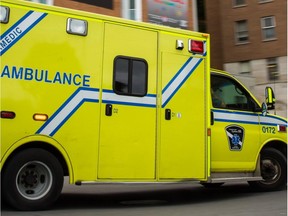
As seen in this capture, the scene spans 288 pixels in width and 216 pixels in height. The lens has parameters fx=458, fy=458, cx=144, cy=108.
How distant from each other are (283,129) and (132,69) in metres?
3.96

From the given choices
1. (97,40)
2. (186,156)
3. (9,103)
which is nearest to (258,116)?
(186,156)

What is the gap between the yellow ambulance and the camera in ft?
21.1

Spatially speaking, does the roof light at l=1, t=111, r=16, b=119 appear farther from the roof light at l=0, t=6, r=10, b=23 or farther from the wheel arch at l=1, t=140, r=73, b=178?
the roof light at l=0, t=6, r=10, b=23

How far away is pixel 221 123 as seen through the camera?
27.5ft

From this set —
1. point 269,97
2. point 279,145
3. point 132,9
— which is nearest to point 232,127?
point 269,97

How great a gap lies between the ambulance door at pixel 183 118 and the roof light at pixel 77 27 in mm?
1455

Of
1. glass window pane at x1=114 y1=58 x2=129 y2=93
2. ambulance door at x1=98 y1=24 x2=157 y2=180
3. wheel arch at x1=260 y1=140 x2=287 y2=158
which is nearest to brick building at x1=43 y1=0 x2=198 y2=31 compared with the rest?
wheel arch at x1=260 y1=140 x2=287 y2=158

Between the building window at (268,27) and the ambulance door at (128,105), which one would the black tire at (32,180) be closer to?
the ambulance door at (128,105)

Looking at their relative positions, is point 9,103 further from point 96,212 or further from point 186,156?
point 186,156

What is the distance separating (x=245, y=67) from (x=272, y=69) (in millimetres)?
2249

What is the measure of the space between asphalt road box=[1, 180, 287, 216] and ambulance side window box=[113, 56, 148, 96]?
60.2 inches

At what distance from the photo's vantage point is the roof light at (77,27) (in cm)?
683

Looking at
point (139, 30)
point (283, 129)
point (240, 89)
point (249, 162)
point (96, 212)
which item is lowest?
point (96, 212)

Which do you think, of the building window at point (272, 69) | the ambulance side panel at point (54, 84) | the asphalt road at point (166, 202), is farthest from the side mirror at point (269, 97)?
the building window at point (272, 69)
